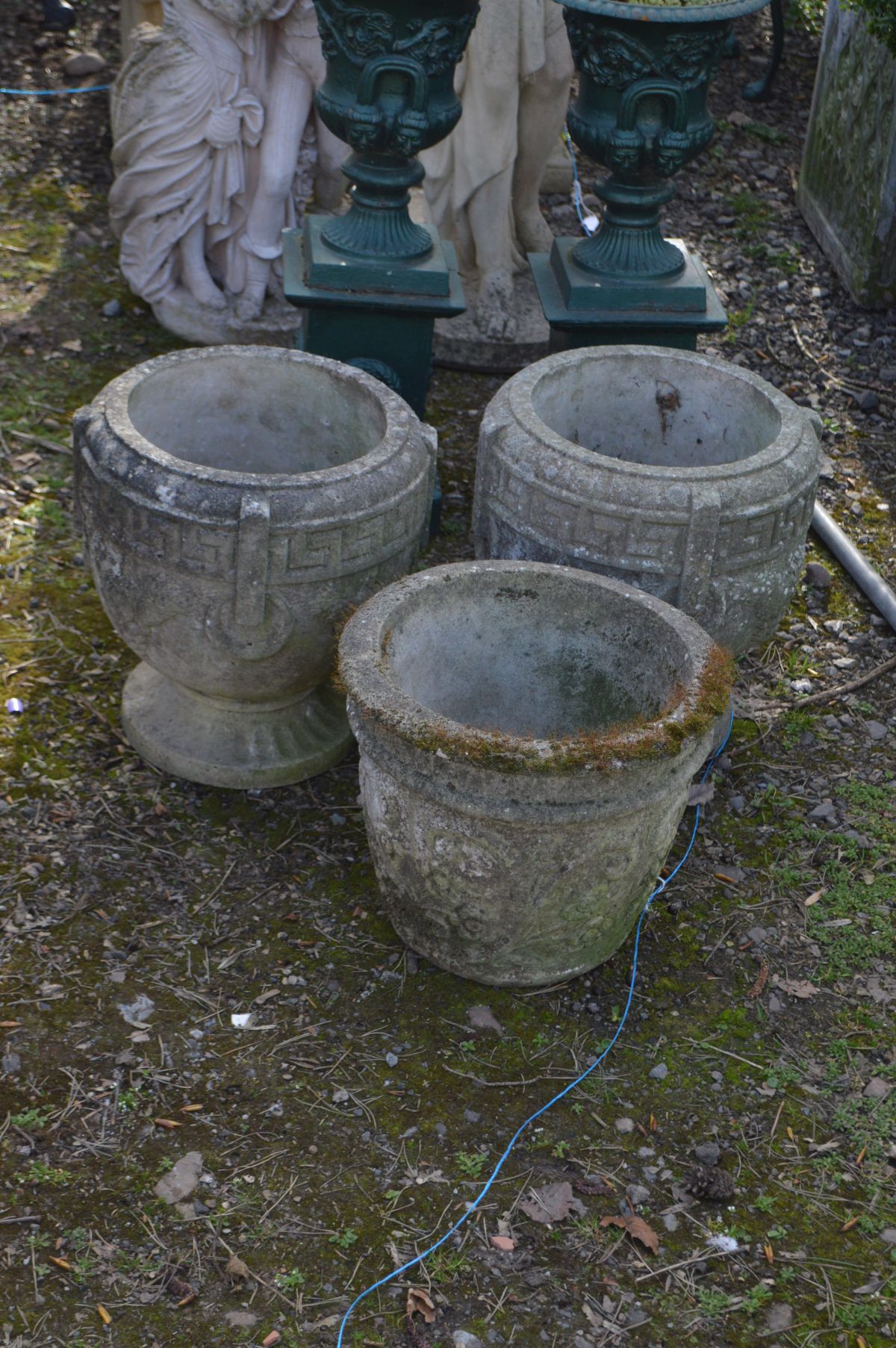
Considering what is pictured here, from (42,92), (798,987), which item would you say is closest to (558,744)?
(798,987)

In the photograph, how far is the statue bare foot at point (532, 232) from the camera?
6.64m

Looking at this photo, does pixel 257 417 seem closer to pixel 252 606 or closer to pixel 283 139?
pixel 252 606

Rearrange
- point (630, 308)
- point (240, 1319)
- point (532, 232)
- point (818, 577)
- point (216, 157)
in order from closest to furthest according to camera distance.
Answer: point (240, 1319), point (630, 308), point (818, 577), point (216, 157), point (532, 232)

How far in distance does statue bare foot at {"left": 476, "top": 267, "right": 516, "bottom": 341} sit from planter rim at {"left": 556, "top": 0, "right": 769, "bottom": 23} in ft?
6.15

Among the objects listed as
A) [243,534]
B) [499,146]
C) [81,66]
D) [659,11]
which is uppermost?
[659,11]

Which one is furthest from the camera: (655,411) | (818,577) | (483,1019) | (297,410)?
(818,577)

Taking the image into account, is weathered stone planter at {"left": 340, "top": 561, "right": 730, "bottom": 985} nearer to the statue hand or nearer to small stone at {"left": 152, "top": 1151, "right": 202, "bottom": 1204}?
small stone at {"left": 152, "top": 1151, "right": 202, "bottom": 1204}

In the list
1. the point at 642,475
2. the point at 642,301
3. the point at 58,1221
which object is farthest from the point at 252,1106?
the point at 642,301

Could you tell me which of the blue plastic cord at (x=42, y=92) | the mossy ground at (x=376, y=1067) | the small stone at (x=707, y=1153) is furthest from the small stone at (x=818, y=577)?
the blue plastic cord at (x=42, y=92)

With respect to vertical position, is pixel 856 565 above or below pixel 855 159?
below

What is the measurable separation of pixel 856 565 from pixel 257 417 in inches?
86.1

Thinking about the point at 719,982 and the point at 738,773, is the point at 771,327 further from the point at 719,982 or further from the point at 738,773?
the point at 719,982

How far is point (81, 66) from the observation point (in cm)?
→ 805

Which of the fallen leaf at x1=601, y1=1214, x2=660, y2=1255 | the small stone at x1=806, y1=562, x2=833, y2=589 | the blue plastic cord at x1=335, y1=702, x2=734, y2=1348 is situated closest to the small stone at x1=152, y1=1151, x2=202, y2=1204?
the blue plastic cord at x1=335, y1=702, x2=734, y2=1348
